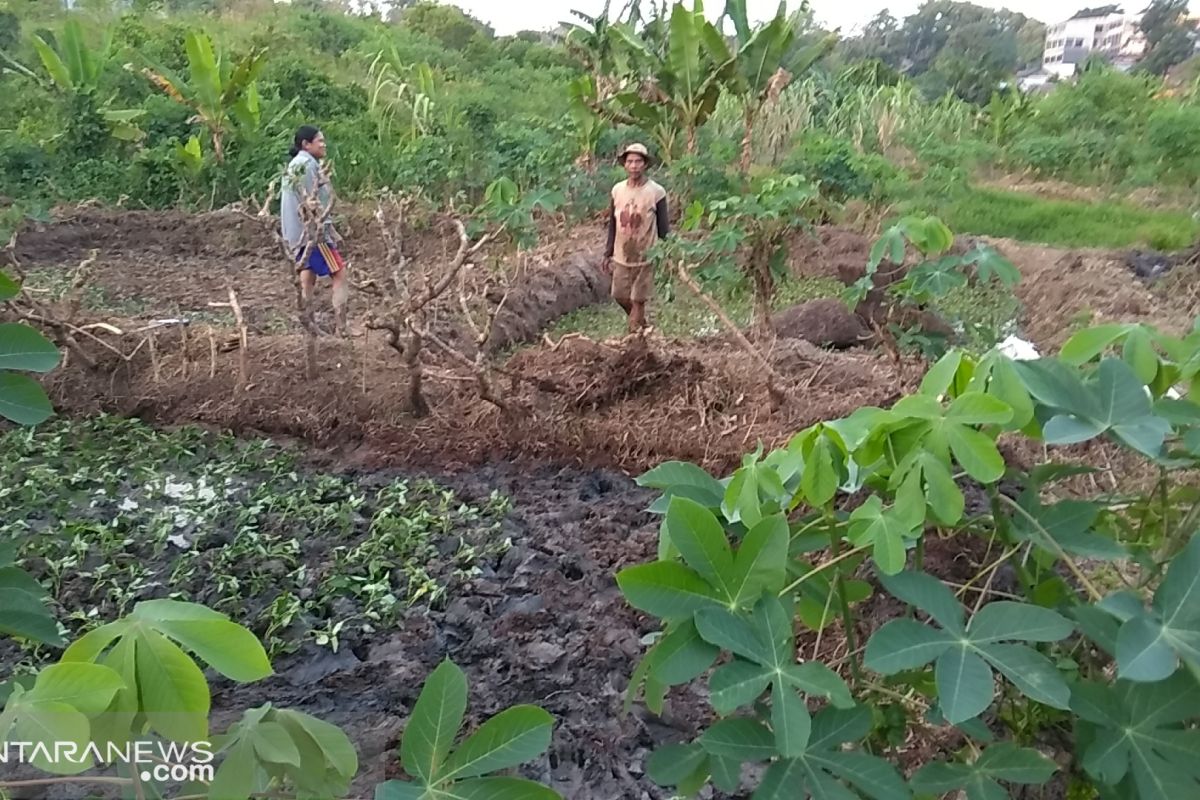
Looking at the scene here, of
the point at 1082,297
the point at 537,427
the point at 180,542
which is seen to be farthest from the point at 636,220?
the point at 1082,297

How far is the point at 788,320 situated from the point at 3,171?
8017 mm

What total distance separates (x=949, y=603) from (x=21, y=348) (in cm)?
129

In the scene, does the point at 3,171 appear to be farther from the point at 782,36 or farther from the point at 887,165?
the point at 887,165

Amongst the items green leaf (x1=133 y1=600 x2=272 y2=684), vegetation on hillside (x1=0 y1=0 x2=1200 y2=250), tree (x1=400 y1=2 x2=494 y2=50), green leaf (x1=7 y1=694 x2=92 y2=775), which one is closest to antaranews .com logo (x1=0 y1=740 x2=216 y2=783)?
green leaf (x1=7 y1=694 x2=92 y2=775)

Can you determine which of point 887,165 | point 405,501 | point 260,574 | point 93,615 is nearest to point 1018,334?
point 887,165

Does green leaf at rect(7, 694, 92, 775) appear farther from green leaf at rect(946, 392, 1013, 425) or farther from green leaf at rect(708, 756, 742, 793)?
green leaf at rect(946, 392, 1013, 425)

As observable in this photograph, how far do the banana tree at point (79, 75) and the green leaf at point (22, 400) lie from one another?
373 inches

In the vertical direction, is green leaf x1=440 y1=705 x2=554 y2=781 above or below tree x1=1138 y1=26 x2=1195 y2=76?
below

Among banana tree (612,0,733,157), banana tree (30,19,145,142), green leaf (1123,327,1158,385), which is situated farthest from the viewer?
banana tree (30,19,145,142)

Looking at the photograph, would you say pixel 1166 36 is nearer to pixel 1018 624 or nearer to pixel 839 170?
pixel 839 170

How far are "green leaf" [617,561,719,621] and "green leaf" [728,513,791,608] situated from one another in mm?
43

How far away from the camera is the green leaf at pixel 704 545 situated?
1.12m

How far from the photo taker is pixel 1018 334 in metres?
6.34

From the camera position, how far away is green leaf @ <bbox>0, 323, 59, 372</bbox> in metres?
1.26
